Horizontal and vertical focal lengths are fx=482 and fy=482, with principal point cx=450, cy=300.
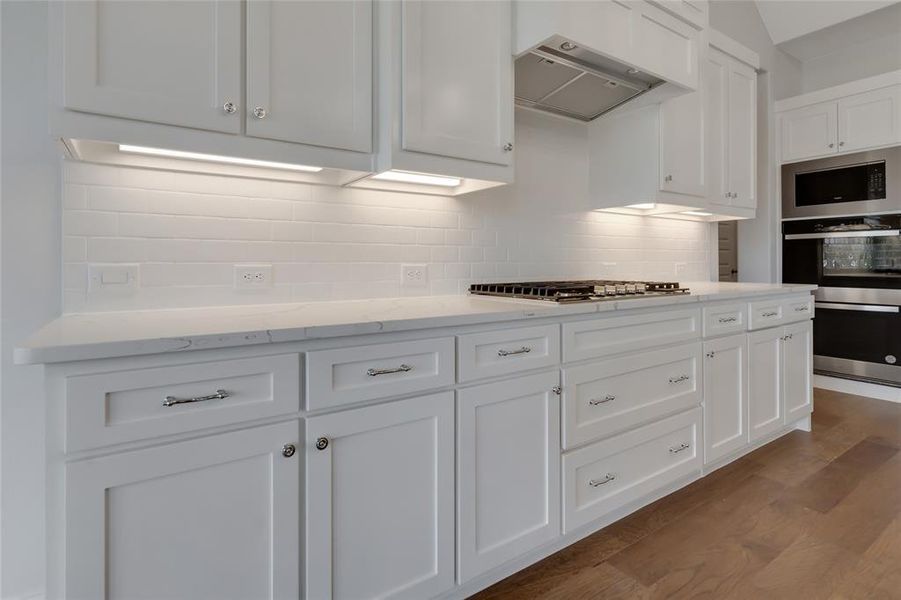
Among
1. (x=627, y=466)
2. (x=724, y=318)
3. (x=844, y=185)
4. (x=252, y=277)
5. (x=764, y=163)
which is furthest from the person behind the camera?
(x=764, y=163)

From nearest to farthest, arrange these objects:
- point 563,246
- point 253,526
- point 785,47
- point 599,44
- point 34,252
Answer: point 253,526
point 34,252
point 599,44
point 563,246
point 785,47

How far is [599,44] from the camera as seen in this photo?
195cm

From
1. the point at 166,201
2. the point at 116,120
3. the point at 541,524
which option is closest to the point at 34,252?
the point at 166,201

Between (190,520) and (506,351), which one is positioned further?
(506,351)

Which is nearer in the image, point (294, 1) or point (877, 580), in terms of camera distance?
point (294, 1)

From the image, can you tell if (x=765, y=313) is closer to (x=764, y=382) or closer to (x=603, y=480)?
(x=764, y=382)

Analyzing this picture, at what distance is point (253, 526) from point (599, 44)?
2070 mm

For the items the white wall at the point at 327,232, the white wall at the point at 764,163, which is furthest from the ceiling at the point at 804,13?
the white wall at the point at 327,232

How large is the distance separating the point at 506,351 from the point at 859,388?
13.1 ft

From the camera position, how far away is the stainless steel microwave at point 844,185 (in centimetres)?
357

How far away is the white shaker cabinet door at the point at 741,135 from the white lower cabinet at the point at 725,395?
1.22 m

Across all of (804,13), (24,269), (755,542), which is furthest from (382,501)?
(804,13)

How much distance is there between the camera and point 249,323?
125cm

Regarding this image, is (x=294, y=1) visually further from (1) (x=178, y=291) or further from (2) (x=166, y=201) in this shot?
(1) (x=178, y=291)
